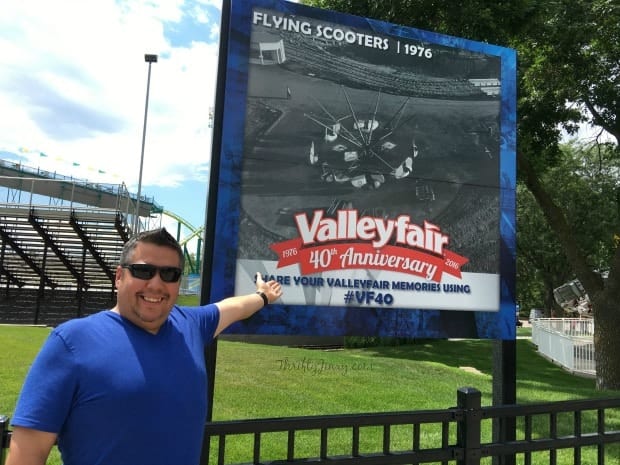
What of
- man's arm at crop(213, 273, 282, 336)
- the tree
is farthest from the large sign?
the tree

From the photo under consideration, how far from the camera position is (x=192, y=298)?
35188 mm

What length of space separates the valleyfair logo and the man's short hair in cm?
150

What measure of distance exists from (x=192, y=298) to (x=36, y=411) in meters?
34.7

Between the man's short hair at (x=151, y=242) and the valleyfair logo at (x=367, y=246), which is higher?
the valleyfair logo at (x=367, y=246)

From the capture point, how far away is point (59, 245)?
958 inches

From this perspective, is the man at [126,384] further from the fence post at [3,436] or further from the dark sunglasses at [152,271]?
the fence post at [3,436]

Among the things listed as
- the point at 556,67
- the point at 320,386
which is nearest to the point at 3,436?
the point at 320,386

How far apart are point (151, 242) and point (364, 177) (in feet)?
6.98

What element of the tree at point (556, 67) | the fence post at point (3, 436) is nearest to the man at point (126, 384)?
the fence post at point (3, 436)

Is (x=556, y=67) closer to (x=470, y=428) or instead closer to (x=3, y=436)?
(x=470, y=428)

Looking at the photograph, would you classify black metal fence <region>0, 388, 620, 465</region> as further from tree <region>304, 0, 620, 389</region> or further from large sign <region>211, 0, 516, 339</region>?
tree <region>304, 0, 620, 389</region>

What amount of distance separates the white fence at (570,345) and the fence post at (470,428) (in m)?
15.6

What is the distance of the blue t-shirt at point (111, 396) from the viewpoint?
157 centimetres

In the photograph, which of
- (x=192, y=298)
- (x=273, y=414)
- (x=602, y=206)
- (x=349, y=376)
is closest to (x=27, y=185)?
(x=192, y=298)
